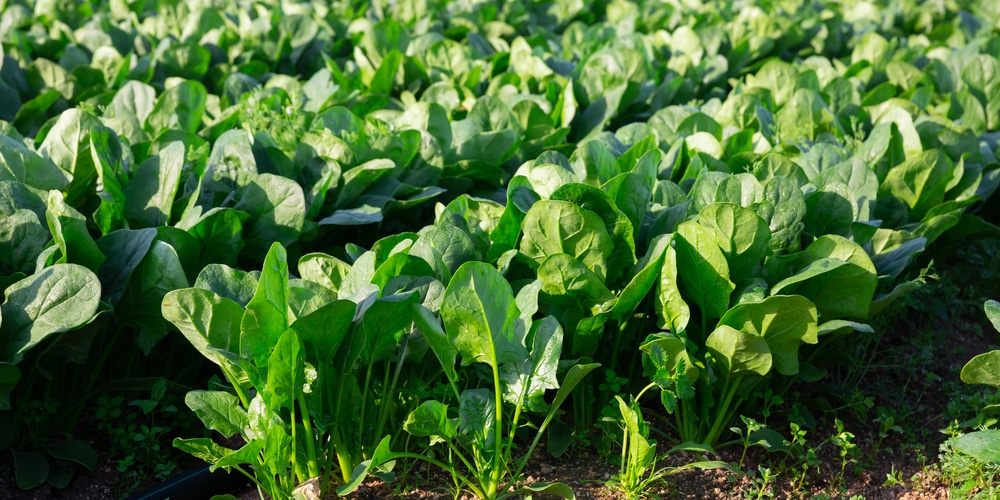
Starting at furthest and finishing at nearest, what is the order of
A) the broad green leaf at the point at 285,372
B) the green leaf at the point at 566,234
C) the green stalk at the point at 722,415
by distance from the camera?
the green stalk at the point at 722,415 < the green leaf at the point at 566,234 < the broad green leaf at the point at 285,372

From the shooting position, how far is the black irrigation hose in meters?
2.17

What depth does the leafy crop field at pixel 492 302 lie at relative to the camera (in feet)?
6.52

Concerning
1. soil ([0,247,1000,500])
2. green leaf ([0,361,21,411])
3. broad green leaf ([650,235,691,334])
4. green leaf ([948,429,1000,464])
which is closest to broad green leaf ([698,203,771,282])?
broad green leaf ([650,235,691,334])

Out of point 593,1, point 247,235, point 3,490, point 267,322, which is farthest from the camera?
point 593,1

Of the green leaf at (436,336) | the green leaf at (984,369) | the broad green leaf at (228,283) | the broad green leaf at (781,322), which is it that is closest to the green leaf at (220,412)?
the broad green leaf at (228,283)

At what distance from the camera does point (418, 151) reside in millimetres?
3014

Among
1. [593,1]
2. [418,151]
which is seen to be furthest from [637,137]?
[593,1]

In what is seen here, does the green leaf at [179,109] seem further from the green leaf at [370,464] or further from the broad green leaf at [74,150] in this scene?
the green leaf at [370,464]

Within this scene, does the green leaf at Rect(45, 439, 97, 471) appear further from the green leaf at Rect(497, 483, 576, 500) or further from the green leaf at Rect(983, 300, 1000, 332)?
the green leaf at Rect(983, 300, 1000, 332)

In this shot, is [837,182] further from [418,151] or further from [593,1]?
[593,1]

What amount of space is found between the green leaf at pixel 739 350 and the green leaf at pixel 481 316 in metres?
0.47

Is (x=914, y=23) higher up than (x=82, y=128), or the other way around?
(x=82, y=128)

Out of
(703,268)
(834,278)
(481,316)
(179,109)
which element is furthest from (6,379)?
(834,278)

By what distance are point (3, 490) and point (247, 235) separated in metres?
0.88
